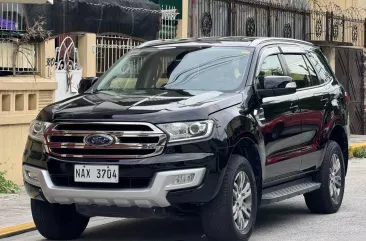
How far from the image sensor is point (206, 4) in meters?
18.2

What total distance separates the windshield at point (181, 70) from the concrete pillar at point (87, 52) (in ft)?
17.1

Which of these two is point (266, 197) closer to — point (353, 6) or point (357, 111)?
point (357, 111)

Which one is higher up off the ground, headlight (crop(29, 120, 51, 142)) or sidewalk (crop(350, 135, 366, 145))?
headlight (crop(29, 120, 51, 142))

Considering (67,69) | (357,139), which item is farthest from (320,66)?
(357,139)

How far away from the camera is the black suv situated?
7.88 metres

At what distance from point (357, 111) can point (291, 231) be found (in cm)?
1587

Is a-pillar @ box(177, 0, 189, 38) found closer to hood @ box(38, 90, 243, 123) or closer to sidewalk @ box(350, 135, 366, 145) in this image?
sidewalk @ box(350, 135, 366, 145)

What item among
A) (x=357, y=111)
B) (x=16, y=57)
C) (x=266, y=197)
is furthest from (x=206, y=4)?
(x=266, y=197)

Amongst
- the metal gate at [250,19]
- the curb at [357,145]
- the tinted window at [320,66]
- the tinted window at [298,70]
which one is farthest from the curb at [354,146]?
the tinted window at [298,70]

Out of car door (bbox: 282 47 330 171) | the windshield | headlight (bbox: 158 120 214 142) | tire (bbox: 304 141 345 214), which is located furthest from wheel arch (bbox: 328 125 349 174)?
headlight (bbox: 158 120 214 142)

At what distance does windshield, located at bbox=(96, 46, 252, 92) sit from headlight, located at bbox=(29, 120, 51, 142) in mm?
1212

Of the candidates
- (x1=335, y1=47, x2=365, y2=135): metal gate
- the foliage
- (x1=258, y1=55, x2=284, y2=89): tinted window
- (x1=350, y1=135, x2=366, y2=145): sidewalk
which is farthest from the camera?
(x1=335, y1=47, x2=365, y2=135): metal gate

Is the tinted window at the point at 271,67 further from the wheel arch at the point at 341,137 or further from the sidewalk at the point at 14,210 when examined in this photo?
the sidewalk at the point at 14,210

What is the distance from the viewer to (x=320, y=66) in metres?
11.0
